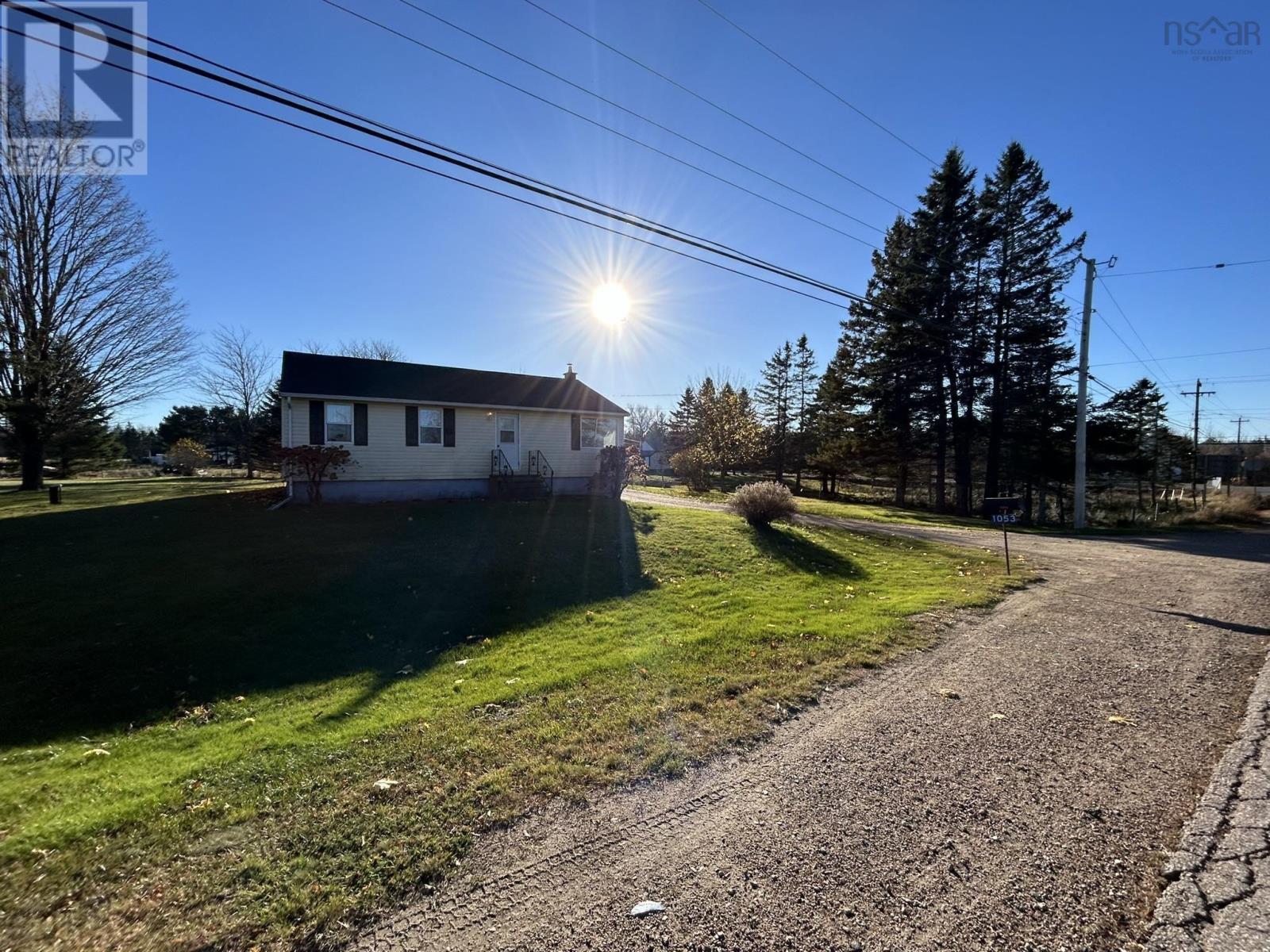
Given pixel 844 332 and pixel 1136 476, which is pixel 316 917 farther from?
pixel 1136 476

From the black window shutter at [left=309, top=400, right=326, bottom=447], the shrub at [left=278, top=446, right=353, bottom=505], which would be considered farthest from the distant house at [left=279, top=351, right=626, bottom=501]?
the shrub at [left=278, top=446, right=353, bottom=505]

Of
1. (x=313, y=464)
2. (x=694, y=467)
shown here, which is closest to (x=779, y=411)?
(x=694, y=467)

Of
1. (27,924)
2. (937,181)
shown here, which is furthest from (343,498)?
(937,181)

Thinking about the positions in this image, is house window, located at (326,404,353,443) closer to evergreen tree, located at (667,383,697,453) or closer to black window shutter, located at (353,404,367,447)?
black window shutter, located at (353,404,367,447)

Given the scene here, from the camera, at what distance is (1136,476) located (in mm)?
25406

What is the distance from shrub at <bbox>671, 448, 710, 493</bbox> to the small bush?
16986 mm

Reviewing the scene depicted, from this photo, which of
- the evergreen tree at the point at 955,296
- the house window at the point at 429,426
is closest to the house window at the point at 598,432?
the house window at the point at 429,426

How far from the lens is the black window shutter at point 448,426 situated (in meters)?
17.1

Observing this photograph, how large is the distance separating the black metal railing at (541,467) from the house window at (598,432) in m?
1.70

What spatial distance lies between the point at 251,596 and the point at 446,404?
10.2 metres

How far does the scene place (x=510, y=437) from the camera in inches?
722

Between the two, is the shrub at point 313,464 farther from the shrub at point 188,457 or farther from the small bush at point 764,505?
the shrub at point 188,457

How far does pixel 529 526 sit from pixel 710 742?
9.34 m

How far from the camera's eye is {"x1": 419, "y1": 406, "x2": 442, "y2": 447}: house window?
16828 millimetres
